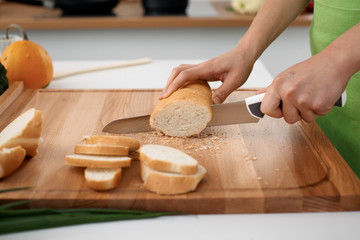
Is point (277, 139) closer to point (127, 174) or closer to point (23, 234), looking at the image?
point (127, 174)

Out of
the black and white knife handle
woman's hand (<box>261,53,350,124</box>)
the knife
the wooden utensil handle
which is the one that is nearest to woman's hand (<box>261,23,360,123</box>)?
woman's hand (<box>261,53,350,124</box>)

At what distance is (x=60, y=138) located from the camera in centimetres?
138

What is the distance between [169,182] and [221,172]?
0.58 feet

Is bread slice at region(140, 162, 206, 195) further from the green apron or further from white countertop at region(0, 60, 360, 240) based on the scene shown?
the green apron

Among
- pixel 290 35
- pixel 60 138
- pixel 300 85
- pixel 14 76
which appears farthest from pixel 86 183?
pixel 290 35

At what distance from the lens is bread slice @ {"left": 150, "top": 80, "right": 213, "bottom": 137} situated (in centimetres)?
138

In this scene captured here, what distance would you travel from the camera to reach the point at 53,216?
96cm

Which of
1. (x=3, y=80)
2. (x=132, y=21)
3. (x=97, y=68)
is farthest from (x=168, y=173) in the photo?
(x=132, y=21)

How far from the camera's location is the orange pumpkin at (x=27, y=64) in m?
1.75

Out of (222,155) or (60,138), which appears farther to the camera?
(60,138)

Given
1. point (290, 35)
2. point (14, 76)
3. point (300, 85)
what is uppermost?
point (300, 85)

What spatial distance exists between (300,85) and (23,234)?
71cm

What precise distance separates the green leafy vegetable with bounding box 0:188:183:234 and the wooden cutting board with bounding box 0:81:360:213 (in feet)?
0.12

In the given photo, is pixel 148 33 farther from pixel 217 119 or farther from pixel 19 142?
pixel 19 142
